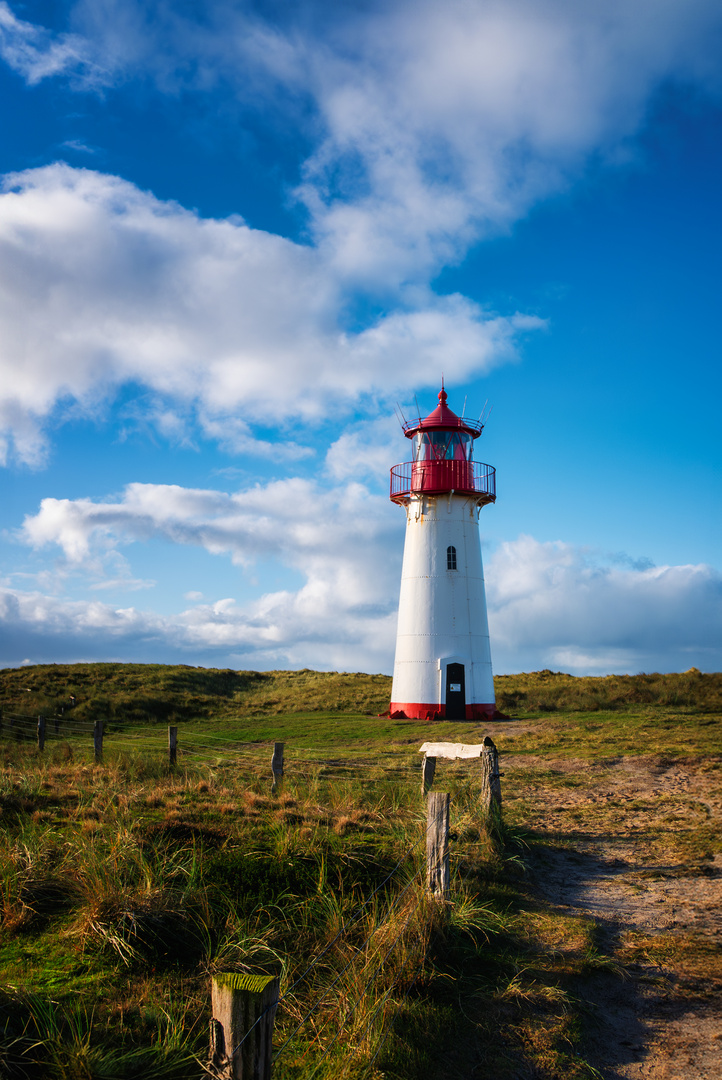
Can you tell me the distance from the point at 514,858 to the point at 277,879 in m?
3.29

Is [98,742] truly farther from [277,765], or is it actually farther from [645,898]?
[645,898]

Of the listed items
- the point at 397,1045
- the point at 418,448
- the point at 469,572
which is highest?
the point at 418,448

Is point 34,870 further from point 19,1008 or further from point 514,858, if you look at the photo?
point 514,858

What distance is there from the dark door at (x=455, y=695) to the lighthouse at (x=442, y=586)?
0.13 ft

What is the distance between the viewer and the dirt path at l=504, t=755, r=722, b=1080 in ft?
17.2

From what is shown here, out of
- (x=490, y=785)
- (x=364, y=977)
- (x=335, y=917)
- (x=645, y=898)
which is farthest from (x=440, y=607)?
(x=364, y=977)

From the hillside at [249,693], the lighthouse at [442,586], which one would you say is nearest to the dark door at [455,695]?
the lighthouse at [442,586]

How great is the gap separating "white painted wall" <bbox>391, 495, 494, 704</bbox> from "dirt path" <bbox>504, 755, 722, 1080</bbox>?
470 inches

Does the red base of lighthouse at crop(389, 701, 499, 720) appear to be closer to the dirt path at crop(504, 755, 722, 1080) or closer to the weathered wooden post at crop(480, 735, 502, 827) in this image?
the dirt path at crop(504, 755, 722, 1080)

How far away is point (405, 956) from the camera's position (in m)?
5.75

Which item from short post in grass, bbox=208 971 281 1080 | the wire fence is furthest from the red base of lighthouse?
short post in grass, bbox=208 971 281 1080

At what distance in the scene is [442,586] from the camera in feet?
92.5

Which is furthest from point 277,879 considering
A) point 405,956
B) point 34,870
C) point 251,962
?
point 34,870

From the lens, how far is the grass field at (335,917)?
477 cm
